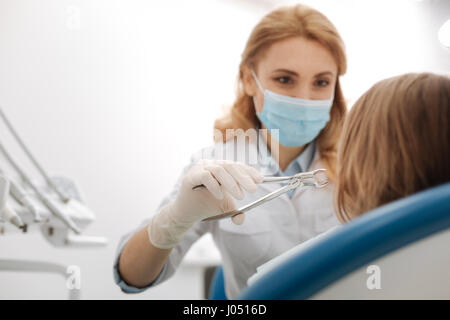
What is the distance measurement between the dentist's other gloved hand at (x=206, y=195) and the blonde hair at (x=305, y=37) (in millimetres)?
291

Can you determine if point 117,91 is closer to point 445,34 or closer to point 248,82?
point 248,82

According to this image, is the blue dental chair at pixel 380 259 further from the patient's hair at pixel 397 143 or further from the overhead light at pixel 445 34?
the overhead light at pixel 445 34

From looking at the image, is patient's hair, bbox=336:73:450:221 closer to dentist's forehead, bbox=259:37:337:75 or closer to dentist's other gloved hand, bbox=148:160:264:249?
dentist's other gloved hand, bbox=148:160:264:249

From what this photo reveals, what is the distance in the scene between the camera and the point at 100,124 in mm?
1723

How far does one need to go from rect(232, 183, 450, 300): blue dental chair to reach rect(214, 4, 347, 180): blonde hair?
55 cm

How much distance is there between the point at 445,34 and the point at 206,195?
798 millimetres

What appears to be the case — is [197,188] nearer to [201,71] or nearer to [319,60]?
[319,60]

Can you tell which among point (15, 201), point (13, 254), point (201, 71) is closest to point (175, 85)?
point (201, 71)

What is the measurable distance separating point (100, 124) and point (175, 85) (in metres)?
0.45

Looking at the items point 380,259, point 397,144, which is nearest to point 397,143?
point 397,144

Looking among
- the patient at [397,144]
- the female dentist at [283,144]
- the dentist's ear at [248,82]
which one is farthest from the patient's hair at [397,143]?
the dentist's ear at [248,82]

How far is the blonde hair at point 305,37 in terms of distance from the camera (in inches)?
37.4

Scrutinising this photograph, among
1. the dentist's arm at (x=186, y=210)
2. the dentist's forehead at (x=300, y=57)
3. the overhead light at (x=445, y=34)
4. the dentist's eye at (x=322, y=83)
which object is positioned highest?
the overhead light at (x=445, y=34)

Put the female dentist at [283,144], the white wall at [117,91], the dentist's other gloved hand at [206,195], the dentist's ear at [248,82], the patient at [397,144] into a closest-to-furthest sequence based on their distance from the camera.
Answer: the patient at [397,144], the dentist's other gloved hand at [206,195], the female dentist at [283,144], the dentist's ear at [248,82], the white wall at [117,91]
